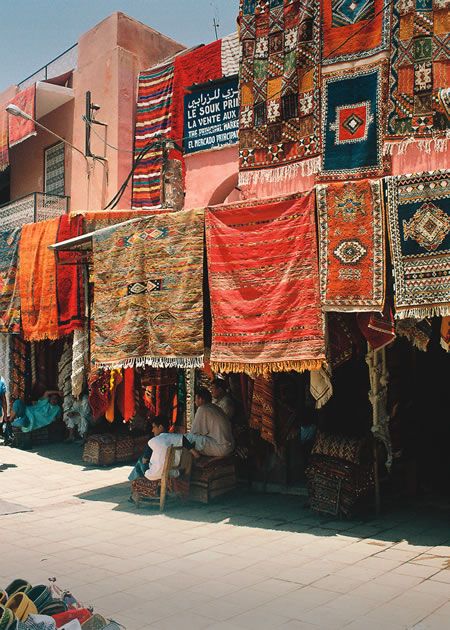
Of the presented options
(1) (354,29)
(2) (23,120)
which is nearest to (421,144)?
(1) (354,29)

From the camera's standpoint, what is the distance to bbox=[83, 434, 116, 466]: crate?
9969 millimetres

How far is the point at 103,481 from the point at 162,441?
7.88 feet

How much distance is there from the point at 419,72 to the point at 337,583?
4606mm

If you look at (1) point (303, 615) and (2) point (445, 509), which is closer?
(1) point (303, 615)

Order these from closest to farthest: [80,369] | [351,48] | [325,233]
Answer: [325,233], [351,48], [80,369]

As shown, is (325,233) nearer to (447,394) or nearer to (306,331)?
(306,331)

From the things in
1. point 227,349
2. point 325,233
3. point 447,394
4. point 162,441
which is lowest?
point 162,441

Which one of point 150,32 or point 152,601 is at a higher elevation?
point 150,32

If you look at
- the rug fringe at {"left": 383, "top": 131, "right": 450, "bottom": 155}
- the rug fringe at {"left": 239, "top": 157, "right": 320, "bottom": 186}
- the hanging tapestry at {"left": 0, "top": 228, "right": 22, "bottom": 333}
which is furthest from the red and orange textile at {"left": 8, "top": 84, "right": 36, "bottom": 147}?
the rug fringe at {"left": 383, "top": 131, "right": 450, "bottom": 155}

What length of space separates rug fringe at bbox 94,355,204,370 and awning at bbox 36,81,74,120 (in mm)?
8362

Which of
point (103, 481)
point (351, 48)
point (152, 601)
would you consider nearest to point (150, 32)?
point (351, 48)

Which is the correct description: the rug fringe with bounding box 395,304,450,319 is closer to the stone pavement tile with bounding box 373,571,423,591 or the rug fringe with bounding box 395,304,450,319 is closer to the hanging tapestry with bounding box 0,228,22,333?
the stone pavement tile with bounding box 373,571,423,591

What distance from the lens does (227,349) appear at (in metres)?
6.21

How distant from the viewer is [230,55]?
404 inches
